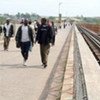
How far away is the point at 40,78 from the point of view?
43.5 feet

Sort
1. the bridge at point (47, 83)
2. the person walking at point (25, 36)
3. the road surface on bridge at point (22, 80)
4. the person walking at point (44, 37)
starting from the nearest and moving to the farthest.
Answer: the bridge at point (47, 83) < the road surface on bridge at point (22, 80) < the person walking at point (44, 37) < the person walking at point (25, 36)

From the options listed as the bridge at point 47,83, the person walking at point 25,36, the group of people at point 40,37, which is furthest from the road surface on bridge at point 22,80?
the person walking at point 25,36

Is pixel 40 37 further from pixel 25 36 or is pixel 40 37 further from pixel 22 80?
pixel 22 80

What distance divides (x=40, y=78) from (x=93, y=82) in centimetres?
305

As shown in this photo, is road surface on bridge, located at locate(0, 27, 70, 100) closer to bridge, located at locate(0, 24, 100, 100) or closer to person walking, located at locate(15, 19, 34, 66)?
bridge, located at locate(0, 24, 100, 100)

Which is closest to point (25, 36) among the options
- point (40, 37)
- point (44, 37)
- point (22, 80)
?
point (40, 37)

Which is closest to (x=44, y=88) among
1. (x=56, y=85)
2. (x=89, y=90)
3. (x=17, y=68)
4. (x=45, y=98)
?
(x=56, y=85)

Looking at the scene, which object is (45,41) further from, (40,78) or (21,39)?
(40,78)

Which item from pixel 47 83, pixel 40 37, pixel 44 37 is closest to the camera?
pixel 47 83

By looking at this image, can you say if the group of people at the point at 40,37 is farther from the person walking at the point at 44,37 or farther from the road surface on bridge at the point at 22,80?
the road surface on bridge at the point at 22,80

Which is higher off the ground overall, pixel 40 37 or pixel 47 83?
pixel 40 37

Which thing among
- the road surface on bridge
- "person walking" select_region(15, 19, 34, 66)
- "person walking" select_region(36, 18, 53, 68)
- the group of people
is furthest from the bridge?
"person walking" select_region(15, 19, 34, 66)

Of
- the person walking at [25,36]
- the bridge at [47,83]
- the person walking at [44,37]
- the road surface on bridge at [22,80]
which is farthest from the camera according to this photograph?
the person walking at [25,36]

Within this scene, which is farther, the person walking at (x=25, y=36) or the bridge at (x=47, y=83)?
the person walking at (x=25, y=36)
